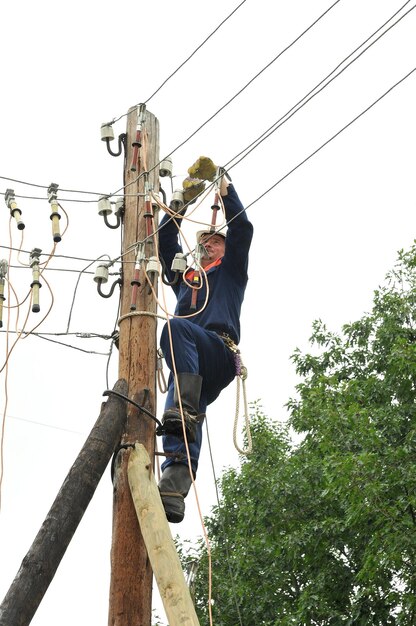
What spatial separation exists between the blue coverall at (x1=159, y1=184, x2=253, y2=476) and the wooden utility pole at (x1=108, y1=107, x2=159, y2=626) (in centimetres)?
17

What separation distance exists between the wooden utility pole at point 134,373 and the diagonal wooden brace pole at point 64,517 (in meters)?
0.11

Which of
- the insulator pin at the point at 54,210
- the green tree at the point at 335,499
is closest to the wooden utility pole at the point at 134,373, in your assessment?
the insulator pin at the point at 54,210

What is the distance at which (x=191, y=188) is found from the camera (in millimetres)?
6805

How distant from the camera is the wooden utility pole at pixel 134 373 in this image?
5.49m

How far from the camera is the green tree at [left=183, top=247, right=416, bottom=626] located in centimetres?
1416

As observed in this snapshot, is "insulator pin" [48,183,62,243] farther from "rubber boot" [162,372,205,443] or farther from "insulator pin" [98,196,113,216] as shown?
"rubber boot" [162,372,205,443]

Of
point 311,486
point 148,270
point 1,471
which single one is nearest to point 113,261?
point 148,270

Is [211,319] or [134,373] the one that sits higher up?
[211,319]

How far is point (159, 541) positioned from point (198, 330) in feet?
4.85

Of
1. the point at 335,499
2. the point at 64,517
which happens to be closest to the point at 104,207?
the point at 64,517

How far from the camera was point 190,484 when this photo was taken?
6.15m

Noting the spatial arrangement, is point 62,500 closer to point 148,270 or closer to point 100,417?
point 100,417

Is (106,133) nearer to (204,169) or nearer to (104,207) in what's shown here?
(104,207)

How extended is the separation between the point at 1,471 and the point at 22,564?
202 cm
